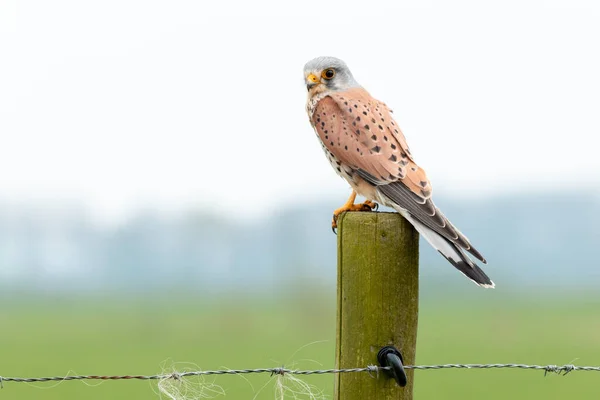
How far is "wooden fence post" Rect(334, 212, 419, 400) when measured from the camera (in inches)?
113

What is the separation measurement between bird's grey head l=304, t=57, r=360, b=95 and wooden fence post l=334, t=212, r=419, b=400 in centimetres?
179

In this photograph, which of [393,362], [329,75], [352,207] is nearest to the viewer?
[393,362]

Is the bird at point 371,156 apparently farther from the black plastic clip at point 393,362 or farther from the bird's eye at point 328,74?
the black plastic clip at point 393,362

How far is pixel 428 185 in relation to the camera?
3.82 meters

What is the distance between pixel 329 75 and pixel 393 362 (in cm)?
221

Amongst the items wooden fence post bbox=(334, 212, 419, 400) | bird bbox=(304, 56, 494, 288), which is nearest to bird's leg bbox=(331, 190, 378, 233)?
bird bbox=(304, 56, 494, 288)

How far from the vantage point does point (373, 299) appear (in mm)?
2865

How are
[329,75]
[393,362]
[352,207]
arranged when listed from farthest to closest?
[329,75] → [352,207] → [393,362]

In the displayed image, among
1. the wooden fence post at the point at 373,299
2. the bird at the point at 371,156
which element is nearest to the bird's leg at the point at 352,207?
the bird at the point at 371,156

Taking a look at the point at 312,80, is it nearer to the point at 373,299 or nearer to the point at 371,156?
the point at 371,156

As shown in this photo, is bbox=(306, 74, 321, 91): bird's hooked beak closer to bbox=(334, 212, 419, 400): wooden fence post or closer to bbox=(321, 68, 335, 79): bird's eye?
bbox=(321, 68, 335, 79): bird's eye

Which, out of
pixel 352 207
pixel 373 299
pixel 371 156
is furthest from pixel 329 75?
pixel 373 299

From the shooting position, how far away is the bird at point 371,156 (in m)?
3.44

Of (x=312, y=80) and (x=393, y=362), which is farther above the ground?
(x=312, y=80)
